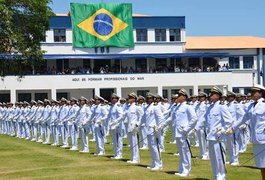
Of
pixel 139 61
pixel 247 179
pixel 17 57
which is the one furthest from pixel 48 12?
pixel 139 61

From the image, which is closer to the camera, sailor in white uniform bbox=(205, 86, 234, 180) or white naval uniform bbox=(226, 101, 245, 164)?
sailor in white uniform bbox=(205, 86, 234, 180)

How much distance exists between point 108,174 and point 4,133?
2665cm

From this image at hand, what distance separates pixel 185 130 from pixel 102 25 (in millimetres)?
50845

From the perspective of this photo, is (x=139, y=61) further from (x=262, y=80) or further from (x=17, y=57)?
(x=17, y=57)

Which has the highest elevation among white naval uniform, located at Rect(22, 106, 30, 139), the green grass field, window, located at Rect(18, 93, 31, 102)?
window, located at Rect(18, 93, 31, 102)

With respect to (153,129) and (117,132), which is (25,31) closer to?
(117,132)

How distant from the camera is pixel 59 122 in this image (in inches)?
→ 1051

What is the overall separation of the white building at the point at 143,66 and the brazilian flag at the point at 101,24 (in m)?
1.12

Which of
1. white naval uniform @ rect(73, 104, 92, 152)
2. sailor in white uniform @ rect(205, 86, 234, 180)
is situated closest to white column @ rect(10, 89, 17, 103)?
white naval uniform @ rect(73, 104, 92, 152)

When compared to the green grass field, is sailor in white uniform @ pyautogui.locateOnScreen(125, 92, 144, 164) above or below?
above

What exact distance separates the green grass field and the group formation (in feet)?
1.61

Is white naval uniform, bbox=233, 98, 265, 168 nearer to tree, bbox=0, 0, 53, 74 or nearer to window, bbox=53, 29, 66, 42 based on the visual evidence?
tree, bbox=0, 0, 53, 74

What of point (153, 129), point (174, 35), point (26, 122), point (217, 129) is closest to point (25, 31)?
point (26, 122)

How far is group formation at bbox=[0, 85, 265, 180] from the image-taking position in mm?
13453
